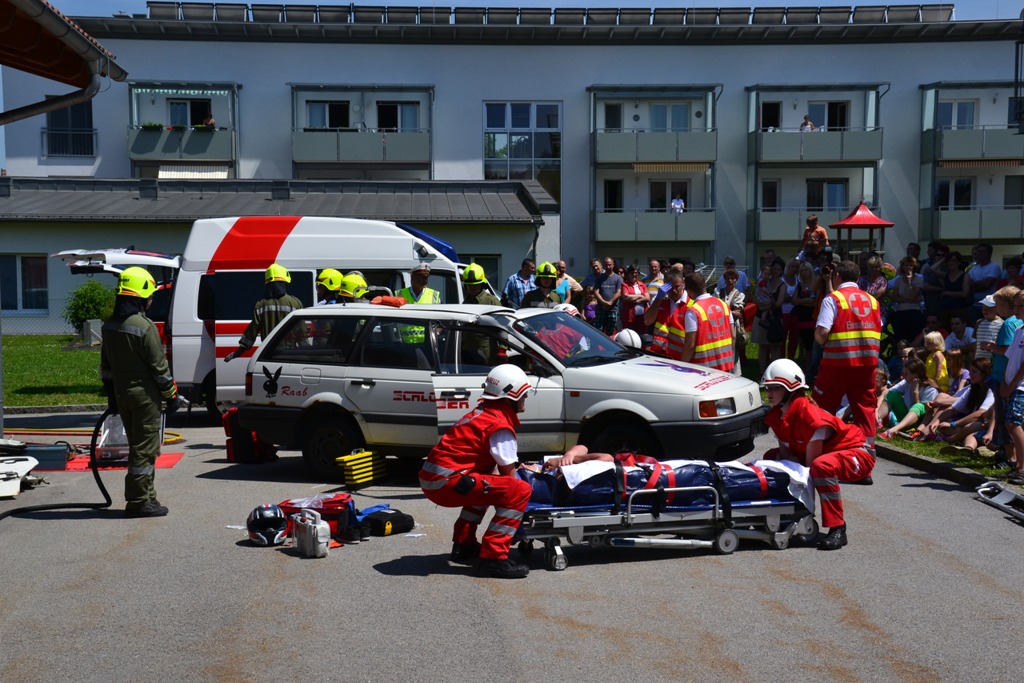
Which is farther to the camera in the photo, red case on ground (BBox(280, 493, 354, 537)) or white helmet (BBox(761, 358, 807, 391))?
red case on ground (BBox(280, 493, 354, 537))

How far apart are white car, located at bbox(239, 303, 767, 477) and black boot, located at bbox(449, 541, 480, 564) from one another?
92.9 inches

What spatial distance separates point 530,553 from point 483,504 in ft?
2.54

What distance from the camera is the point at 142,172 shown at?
144 ft

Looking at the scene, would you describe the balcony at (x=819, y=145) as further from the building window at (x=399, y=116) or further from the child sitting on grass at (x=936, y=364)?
the child sitting on grass at (x=936, y=364)

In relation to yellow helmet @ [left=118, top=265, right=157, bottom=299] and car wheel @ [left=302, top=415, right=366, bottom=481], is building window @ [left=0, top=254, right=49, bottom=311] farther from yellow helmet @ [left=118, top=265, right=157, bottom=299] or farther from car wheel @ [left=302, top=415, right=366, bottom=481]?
yellow helmet @ [left=118, top=265, right=157, bottom=299]

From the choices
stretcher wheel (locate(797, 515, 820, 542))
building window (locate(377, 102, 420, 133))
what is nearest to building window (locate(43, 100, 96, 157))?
building window (locate(377, 102, 420, 133))

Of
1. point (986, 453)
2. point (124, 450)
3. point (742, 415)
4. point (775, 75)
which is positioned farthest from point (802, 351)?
point (775, 75)

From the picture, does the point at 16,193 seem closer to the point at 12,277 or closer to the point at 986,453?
the point at 12,277

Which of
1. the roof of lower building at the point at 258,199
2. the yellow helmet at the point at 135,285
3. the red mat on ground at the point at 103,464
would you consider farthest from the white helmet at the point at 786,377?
the roof of lower building at the point at 258,199

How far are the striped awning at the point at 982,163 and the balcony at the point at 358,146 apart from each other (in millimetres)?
22299

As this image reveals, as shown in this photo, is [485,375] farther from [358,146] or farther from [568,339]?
[358,146]

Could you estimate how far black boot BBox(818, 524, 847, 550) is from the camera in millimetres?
7598

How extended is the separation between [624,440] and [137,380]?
423 cm

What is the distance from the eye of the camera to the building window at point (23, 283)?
34.4 metres
